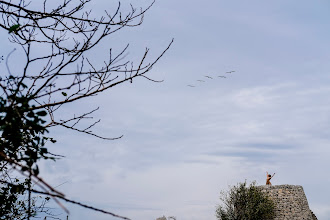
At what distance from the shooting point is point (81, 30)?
513cm

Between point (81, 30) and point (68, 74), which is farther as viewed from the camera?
point (81, 30)

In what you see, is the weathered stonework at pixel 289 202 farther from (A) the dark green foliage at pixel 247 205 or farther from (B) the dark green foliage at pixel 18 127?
(B) the dark green foliage at pixel 18 127

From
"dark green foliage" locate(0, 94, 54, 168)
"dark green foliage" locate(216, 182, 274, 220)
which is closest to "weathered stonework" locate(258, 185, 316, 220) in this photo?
"dark green foliage" locate(216, 182, 274, 220)

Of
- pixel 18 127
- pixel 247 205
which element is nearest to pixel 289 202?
pixel 247 205

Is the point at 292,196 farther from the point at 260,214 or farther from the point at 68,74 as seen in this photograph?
the point at 68,74

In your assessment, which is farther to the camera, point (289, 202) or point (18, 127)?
point (289, 202)

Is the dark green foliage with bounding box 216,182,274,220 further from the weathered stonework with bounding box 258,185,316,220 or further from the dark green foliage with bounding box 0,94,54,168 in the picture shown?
the dark green foliage with bounding box 0,94,54,168

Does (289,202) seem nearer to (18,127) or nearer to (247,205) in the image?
(247,205)

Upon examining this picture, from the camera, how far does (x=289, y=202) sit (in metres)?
28.6

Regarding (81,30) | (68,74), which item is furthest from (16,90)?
(81,30)

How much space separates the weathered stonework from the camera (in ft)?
92.6

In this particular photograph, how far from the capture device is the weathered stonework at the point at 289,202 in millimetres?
28219

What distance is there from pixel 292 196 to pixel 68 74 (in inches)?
1146

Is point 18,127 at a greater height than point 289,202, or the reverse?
point 289,202
